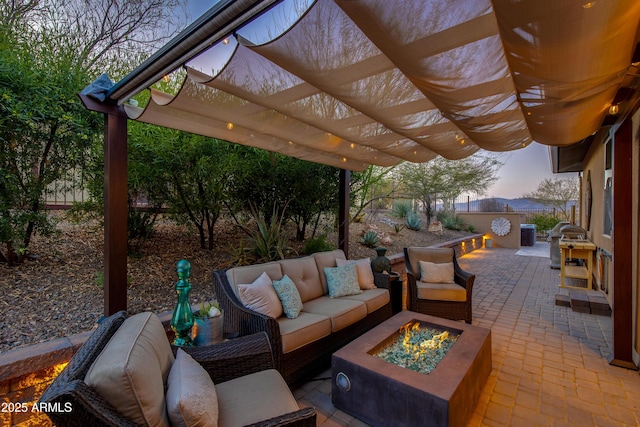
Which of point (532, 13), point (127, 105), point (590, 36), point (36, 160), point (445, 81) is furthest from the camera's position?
point (36, 160)

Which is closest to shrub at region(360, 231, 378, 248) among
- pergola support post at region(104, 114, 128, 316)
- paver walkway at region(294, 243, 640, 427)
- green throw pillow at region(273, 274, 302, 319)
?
paver walkway at region(294, 243, 640, 427)

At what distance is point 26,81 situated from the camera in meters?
2.63

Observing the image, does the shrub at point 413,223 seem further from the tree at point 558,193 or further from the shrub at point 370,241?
the tree at point 558,193

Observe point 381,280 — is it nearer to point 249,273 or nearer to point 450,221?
point 249,273

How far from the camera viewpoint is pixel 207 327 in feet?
7.64

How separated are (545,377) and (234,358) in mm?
2738

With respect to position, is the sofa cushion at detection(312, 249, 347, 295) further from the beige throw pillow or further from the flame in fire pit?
the beige throw pillow

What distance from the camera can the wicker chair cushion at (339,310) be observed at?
2.81 meters

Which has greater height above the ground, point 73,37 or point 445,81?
point 73,37

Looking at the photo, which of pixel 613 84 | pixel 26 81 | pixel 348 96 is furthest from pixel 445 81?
pixel 26 81

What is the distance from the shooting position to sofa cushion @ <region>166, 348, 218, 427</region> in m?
1.13

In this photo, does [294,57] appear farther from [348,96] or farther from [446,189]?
[446,189]

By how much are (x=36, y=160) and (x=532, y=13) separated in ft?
13.7

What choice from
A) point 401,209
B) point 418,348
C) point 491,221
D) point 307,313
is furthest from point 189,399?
point 491,221
